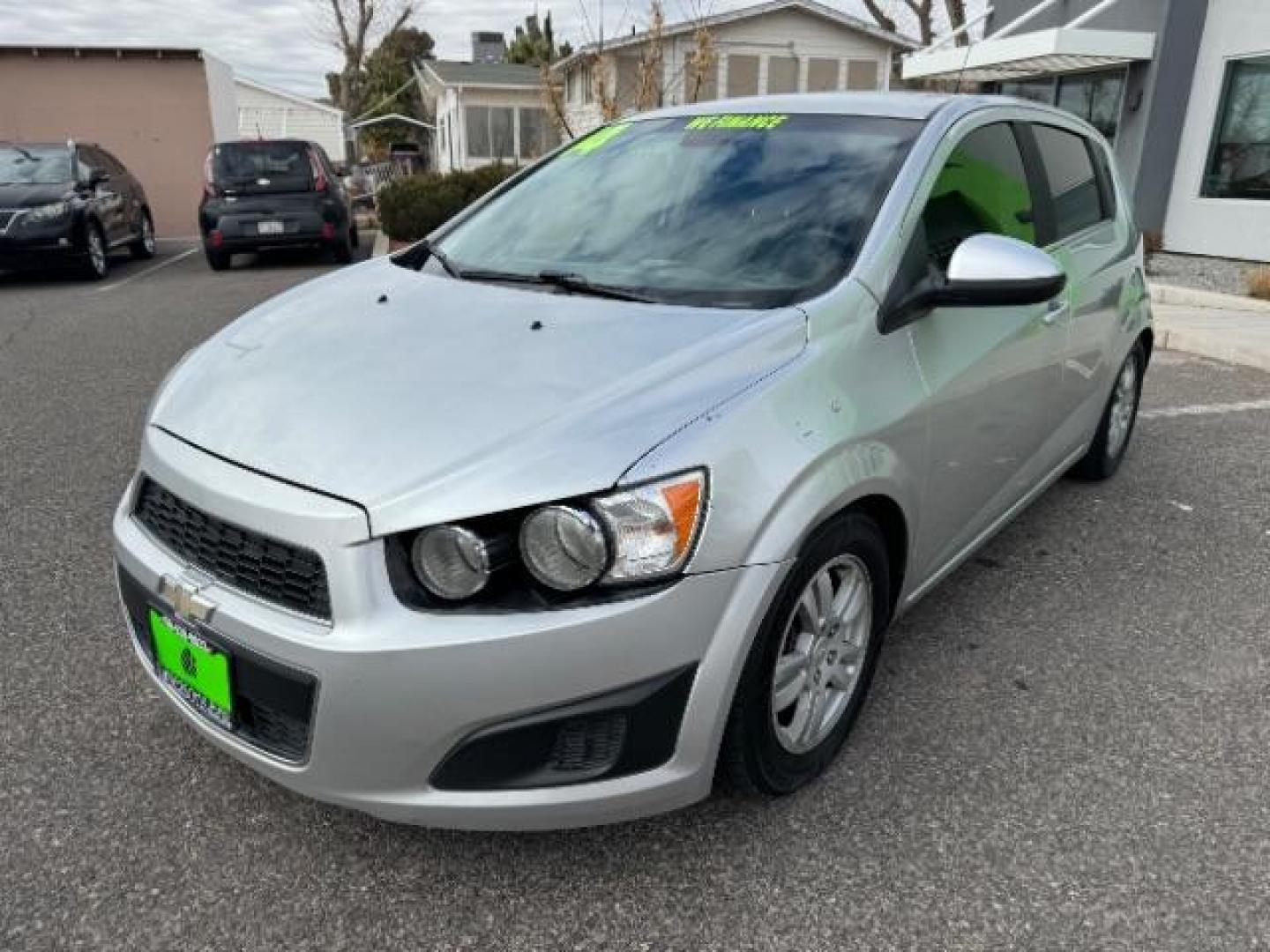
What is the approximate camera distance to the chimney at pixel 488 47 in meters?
48.1

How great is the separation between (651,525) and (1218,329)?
753 cm

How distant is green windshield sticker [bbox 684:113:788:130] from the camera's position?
304cm

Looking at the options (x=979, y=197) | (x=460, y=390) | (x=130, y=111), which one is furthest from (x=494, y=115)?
(x=460, y=390)

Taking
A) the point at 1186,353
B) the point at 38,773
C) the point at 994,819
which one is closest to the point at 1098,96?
the point at 1186,353

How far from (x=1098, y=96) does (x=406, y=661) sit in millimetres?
14357

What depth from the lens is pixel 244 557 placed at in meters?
1.92

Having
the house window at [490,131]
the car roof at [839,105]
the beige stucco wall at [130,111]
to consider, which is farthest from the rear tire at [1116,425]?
the house window at [490,131]

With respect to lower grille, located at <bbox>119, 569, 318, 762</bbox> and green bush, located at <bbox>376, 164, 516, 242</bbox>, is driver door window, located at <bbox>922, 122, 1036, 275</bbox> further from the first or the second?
green bush, located at <bbox>376, 164, 516, 242</bbox>

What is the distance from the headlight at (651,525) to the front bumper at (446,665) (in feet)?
0.18

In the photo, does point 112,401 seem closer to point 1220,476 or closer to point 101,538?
point 101,538

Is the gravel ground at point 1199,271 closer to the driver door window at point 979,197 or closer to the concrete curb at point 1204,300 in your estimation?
the concrete curb at point 1204,300

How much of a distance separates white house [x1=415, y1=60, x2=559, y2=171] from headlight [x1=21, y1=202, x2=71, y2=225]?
20.6 m

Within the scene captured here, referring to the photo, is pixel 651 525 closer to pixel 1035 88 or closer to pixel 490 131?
pixel 1035 88

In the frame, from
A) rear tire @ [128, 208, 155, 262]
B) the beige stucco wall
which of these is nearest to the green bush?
rear tire @ [128, 208, 155, 262]
